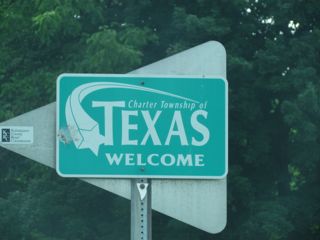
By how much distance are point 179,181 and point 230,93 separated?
332 inches

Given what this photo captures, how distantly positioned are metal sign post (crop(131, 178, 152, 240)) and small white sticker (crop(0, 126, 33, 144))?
451 millimetres

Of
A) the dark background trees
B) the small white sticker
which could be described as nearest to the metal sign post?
the small white sticker

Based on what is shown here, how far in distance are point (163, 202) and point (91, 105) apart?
0.47 metres

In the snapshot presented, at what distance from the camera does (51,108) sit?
3324 mm

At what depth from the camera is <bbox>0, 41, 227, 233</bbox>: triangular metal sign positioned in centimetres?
326

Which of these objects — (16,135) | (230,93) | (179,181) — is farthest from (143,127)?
(230,93)

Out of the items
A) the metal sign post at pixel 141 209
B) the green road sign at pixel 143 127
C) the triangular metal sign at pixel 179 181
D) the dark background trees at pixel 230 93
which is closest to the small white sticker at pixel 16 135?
the triangular metal sign at pixel 179 181

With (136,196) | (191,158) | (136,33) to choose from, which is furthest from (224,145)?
(136,33)

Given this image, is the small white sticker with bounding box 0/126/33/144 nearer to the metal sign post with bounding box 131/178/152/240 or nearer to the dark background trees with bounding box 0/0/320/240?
the metal sign post with bounding box 131/178/152/240

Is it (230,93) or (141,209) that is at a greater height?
(230,93)

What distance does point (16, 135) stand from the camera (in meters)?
3.33

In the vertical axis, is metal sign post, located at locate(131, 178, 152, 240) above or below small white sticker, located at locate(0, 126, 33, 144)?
below

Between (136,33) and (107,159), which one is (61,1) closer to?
(136,33)

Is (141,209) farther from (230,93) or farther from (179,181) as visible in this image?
(230,93)
